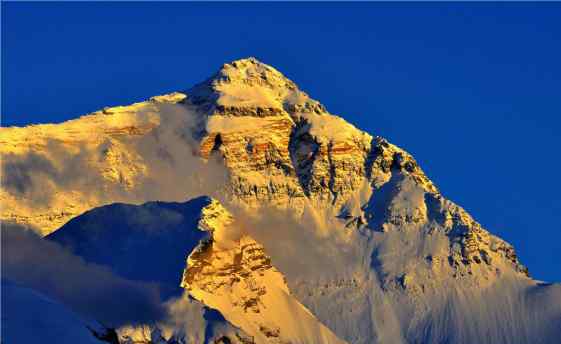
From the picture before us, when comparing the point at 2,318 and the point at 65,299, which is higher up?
the point at 65,299

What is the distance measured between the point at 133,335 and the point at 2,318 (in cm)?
6584

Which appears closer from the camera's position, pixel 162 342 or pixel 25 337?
pixel 25 337

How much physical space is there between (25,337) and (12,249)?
71.5m

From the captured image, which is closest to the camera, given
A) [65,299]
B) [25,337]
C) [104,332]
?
[25,337]

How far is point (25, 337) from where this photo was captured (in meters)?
129

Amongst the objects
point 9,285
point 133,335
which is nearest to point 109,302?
point 133,335

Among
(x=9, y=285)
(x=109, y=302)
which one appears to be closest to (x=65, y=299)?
(x=109, y=302)

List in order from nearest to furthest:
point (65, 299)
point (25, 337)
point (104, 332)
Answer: point (25, 337) < point (104, 332) < point (65, 299)

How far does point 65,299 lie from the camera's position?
192 meters

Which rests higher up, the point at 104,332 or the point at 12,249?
the point at 12,249

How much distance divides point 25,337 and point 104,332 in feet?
37.0

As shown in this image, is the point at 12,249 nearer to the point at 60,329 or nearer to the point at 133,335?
the point at 133,335

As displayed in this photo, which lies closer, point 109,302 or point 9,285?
point 9,285

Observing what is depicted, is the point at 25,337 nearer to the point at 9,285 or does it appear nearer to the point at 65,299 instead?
the point at 9,285
